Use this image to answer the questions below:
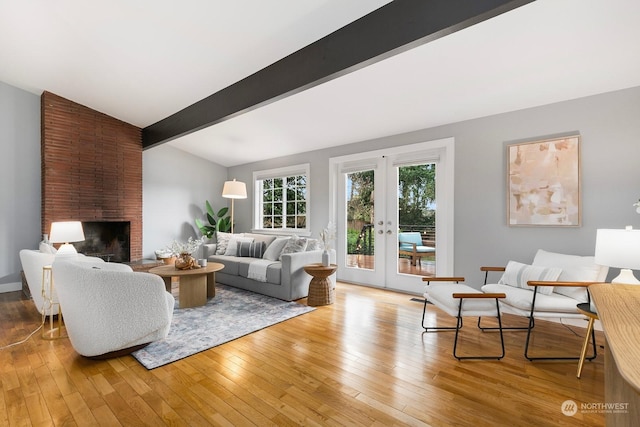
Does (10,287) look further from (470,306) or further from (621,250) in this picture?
(621,250)

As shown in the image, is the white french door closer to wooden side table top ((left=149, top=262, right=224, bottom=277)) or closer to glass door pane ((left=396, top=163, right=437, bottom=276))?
glass door pane ((left=396, top=163, right=437, bottom=276))

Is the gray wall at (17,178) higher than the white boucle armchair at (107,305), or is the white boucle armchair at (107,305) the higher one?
the gray wall at (17,178)

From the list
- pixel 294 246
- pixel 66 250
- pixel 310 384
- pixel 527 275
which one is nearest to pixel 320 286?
pixel 294 246

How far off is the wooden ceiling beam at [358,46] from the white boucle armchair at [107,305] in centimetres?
209

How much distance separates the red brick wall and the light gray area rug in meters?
2.59

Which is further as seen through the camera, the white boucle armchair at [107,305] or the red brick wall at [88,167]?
the red brick wall at [88,167]

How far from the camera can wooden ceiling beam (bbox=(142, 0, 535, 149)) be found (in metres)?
1.82

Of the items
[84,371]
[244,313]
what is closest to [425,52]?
[244,313]

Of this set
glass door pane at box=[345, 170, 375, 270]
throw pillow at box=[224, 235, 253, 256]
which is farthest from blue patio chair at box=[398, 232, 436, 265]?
throw pillow at box=[224, 235, 253, 256]

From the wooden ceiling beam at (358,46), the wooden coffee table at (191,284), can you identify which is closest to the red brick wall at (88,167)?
the wooden coffee table at (191,284)

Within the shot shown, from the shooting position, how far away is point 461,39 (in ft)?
7.92

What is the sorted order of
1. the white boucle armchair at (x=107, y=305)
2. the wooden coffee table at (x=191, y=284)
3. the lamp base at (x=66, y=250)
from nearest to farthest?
the white boucle armchair at (x=107, y=305) < the lamp base at (x=66, y=250) < the wooden coffee table at (x=191, y=284)

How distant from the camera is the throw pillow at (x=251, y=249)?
191 inches

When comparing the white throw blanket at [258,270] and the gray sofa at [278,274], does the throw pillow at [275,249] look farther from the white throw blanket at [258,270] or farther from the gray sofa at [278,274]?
the white throw blanket at [258,270]
